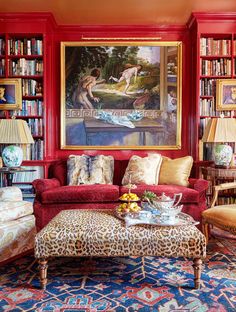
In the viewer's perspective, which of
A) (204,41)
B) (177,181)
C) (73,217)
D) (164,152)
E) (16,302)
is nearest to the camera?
(16,302)

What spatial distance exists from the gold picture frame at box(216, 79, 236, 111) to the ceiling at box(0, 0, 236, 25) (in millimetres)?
977

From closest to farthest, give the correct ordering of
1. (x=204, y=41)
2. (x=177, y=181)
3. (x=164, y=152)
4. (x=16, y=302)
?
1. (x=16, y=302)
2. (x=177, y=181)
3. (x=204, y=41)
4. (x=164, y=152)

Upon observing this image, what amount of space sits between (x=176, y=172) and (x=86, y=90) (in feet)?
6.11

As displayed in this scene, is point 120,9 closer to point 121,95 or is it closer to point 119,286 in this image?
point 121,95

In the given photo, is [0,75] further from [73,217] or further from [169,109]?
[73,217]

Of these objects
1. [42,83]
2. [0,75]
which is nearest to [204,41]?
[42,83]

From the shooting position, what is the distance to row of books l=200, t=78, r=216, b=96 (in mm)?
4367

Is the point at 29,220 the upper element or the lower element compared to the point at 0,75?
lower

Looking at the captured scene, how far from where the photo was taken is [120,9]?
4055mm

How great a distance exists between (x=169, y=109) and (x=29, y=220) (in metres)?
2.71

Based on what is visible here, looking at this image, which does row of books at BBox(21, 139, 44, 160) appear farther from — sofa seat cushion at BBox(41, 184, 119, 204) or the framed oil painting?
sofa seat cushion at BBox(41, 184, 119, 204)

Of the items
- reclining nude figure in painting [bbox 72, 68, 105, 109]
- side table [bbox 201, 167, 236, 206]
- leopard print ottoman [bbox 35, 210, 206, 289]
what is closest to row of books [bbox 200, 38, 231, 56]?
reclining nude figure in painting [bbox 72, 68, 105, 109]

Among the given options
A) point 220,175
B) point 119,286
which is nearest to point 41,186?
point 119,286

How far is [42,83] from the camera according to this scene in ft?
14.4
